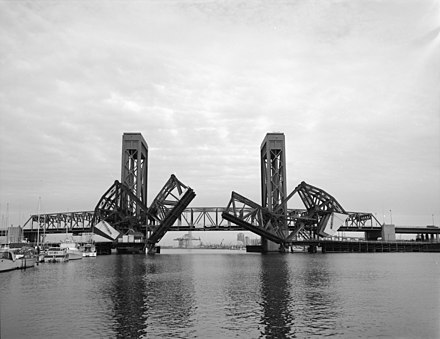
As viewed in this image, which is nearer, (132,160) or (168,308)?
(168,308)

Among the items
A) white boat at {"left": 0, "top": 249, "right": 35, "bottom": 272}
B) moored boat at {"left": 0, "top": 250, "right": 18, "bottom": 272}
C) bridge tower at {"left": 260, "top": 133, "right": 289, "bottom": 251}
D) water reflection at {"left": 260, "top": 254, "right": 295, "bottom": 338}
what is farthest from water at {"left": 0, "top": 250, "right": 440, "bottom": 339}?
bridge tower at {"left": 260, "top": 133, "right": 289, "bottom": 251}

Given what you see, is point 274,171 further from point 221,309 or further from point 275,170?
point 221,309

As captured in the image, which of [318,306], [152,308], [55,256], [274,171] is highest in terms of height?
[274,171]

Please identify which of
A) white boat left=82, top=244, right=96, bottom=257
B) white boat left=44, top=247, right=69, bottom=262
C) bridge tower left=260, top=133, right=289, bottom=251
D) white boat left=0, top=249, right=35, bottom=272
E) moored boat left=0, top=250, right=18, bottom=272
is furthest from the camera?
bridge tower left=260, top=133, right=289, bottom=251

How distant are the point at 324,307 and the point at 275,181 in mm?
115448

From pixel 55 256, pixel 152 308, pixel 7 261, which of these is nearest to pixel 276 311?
pixel 152 308

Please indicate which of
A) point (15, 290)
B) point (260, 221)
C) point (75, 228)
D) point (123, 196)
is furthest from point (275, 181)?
point (15, 290)

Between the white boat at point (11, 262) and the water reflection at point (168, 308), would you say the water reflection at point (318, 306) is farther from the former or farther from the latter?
the white boat at point (11, 262)

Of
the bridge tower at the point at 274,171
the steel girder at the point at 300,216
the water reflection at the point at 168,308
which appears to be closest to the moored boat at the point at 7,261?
the water reflection at the point at 168,308

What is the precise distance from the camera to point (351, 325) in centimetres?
2439

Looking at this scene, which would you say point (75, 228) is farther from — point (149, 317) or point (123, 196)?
point (149, 317)

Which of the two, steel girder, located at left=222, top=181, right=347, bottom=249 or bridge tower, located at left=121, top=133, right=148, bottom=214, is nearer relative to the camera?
steel girder, located at left=222, top=181, right=347, bottom=249

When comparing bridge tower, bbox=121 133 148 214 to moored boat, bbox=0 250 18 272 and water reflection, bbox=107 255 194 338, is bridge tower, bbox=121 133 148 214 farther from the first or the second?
water reflection, bbox=107 255 194 338

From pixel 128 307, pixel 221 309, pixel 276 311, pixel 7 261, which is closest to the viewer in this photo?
pixel 276 311
